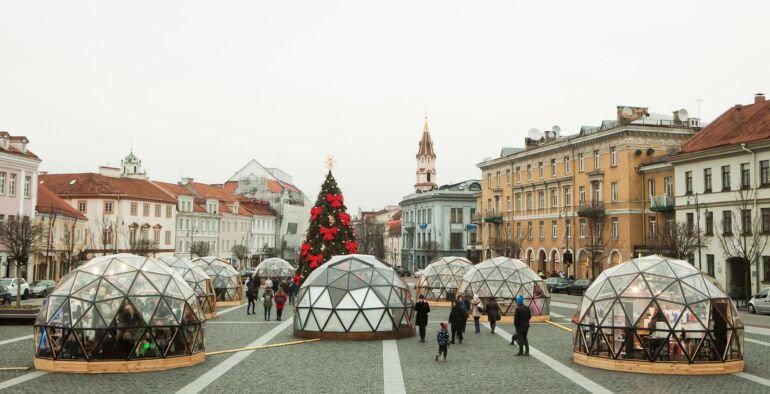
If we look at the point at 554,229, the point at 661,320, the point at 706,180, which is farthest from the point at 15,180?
the point at 661,320

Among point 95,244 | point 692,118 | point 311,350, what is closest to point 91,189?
point 95,244

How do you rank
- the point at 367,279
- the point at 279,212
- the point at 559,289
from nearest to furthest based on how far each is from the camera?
the point at 367,279 → the point at 559,289 → the point at 279,212

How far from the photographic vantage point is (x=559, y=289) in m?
55.1

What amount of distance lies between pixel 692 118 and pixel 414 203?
2092 inches

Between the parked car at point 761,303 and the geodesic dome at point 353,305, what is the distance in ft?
67.1

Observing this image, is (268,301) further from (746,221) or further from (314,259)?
(746,221)

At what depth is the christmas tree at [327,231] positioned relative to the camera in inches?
1953

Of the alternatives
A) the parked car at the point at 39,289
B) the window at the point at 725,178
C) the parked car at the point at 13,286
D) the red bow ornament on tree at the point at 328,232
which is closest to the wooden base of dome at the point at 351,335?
the red bow ornament on tree at the point at 328,232

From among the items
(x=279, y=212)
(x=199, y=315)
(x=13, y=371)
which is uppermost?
(x=279, y=212)

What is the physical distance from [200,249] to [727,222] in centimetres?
5867

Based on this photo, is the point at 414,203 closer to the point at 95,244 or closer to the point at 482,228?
the point at 482,228

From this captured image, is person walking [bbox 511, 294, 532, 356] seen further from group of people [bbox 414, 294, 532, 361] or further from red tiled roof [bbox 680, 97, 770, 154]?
red tiled roof [bbox 680, 97, 770, 154]

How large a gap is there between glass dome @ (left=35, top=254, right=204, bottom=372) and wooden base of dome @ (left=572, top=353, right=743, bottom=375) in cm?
1052

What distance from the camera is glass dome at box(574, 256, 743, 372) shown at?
722 inches
